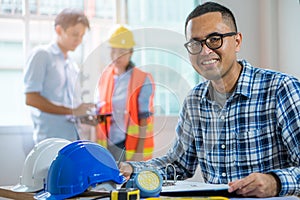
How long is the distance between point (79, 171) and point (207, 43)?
0.63 m

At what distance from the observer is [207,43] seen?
167cm

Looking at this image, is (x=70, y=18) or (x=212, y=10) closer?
(x=212, y=10)

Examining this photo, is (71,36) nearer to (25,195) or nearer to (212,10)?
(212,10)

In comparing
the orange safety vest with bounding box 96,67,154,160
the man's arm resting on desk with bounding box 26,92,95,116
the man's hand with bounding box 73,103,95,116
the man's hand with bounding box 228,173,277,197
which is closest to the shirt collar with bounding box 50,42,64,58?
the man's arm resting on desk with bounding box 26,92,95,116

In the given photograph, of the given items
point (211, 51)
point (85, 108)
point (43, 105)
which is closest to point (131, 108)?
point (211, 51)

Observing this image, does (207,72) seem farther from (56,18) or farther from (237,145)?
(56,18)

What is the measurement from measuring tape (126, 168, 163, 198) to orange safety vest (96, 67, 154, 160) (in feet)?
0.95

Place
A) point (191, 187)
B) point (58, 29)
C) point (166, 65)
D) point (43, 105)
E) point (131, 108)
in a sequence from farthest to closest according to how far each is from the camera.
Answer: point (58, 29)
point (43, 105)
point (131, 108)
point (166, 65)
point (191, 187)

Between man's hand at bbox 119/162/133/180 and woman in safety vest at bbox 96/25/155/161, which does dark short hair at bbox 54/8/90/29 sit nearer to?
woman in safety vest at bbox 96/25/155/161

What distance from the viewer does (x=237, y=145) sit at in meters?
1.71

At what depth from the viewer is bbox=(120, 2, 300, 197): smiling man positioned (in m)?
1.64

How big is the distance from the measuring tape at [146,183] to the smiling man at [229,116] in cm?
19

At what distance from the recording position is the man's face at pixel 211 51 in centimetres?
166

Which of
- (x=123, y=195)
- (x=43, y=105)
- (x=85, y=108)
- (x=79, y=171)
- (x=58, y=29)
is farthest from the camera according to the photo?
(x=58, y=29)
